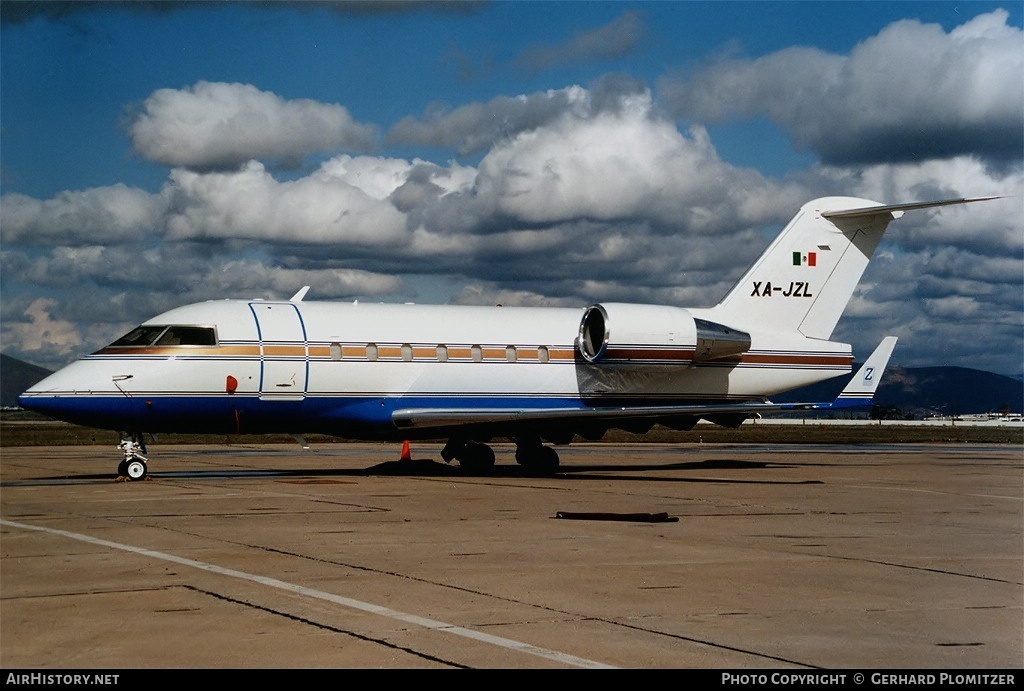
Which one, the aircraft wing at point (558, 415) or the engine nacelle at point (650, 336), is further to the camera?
the engine nacelle at point (650, 336)

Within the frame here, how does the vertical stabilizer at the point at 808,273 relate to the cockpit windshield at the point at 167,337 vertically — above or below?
above

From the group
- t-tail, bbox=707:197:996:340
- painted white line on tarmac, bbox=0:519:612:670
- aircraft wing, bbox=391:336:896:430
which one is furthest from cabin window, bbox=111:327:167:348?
t-tail, bbox=707:197:996:340

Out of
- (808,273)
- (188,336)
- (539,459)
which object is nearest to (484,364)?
(539,459)

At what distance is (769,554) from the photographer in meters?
13.6

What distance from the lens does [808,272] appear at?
104ft

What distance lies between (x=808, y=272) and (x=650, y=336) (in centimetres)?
555

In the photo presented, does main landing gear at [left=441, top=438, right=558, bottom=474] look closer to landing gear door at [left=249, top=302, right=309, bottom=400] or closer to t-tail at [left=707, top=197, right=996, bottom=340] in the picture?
landing gear door at [left=249, top=302, right=309, bottom=400]

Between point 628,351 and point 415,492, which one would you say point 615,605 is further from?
point 628,351

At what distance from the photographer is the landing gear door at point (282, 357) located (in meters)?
25.9

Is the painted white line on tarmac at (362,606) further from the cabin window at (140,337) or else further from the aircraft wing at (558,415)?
the aircraft wing at (558,415)

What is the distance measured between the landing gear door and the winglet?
13.1 metres

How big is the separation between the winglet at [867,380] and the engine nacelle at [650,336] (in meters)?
3.35

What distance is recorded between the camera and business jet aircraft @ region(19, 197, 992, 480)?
25.1m

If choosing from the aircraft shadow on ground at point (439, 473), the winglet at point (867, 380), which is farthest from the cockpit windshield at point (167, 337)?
the winglet at point (867, 380)
